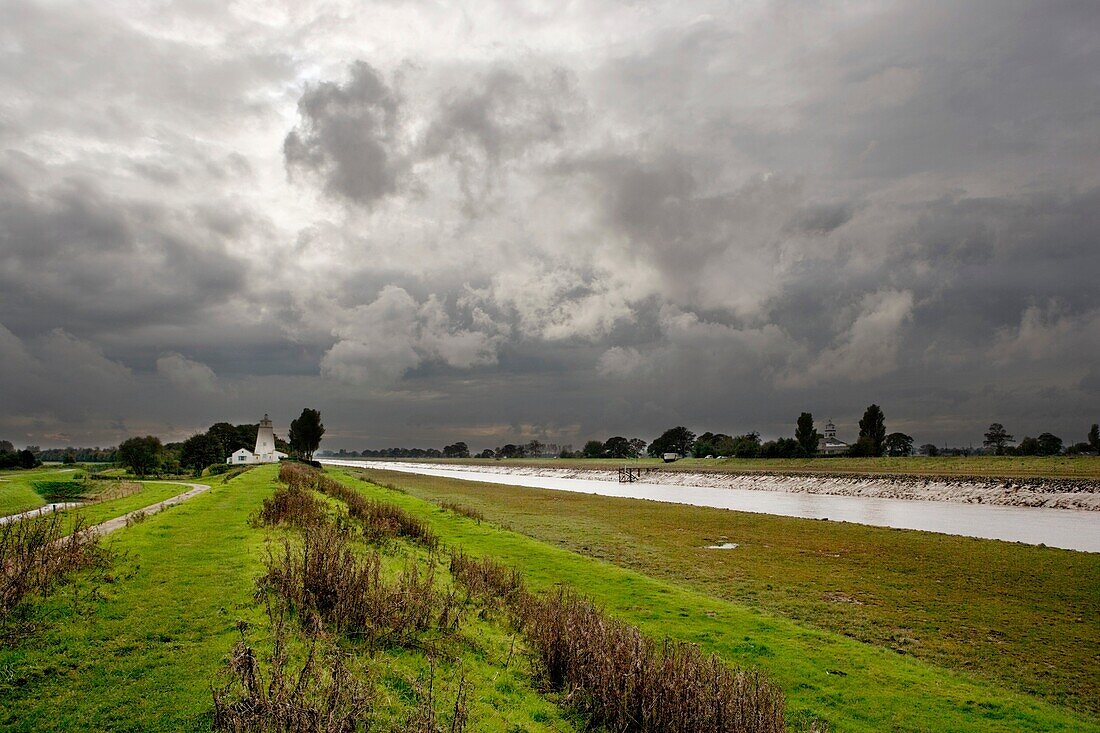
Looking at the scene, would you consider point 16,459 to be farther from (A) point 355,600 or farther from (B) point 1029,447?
(B) point 1029,447

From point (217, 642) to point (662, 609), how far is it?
9578 millimetres

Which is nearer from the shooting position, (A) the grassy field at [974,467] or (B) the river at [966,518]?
(B) the river at [966,518]

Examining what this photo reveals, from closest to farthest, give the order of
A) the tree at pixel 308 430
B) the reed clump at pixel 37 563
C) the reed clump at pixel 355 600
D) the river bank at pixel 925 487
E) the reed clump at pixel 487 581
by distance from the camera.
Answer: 1. the reed clump at pixel 37 563
2. the reed clump at pixel 355 600
3. the reed clump at pixel 487 581
4. the river bank at pixel 925 487
5. the tree at pixel 308 430

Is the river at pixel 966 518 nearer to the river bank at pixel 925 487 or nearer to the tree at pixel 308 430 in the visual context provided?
the river bank at pixel 925 487

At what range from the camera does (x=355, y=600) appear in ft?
32.3

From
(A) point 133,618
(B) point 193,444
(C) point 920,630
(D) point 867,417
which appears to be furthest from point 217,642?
(D) point 867,417

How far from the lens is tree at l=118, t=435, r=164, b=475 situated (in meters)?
79.2

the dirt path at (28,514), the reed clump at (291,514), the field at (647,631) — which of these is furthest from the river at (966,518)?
the dirt path at (28,514)

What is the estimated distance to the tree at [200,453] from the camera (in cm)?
9894

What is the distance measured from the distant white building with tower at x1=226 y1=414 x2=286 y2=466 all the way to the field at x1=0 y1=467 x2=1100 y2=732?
9682 centimetres

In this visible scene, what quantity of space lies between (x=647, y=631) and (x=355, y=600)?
5957 millimetres

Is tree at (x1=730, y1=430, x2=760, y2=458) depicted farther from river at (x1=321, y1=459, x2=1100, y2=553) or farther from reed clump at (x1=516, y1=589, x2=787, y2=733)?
reed clump at (x1=516, y1=589, x2=787, y2=733)

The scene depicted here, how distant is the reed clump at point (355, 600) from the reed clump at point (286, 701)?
2.24 meters

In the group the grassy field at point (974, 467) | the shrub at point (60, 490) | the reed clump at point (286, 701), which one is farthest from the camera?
the grassy field at point (974, 467)
